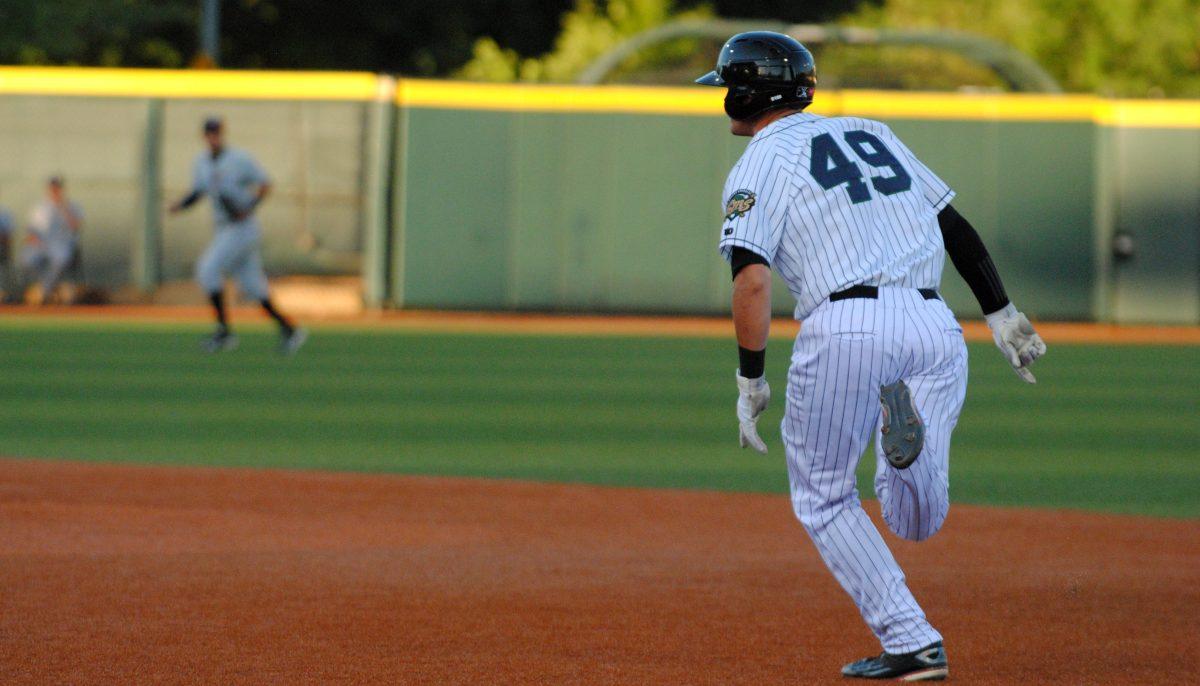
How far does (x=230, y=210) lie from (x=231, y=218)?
99 mm

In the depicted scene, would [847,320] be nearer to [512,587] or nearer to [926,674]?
[926,674]

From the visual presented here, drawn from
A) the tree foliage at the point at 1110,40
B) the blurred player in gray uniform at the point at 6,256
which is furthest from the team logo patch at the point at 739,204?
the tree foliage at the point at 1110,40

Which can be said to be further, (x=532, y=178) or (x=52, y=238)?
(x=532, y=178)

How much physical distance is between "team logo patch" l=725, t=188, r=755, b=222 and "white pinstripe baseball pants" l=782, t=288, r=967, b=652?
302mm

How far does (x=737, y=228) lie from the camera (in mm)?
4250

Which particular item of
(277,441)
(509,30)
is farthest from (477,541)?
(509,30)

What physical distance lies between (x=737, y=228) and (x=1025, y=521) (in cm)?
379

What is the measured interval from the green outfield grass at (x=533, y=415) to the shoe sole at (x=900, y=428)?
4287 millimetres

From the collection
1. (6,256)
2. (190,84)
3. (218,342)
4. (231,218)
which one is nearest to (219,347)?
(218,342)

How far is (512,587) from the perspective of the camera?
587 cm

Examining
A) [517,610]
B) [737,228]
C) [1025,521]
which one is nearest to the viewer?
[737,228]

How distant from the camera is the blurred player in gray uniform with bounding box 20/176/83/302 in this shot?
872 inches

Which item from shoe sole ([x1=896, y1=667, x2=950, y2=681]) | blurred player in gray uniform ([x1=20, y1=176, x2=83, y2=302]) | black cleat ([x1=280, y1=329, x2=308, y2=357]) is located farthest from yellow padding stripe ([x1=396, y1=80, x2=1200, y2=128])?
shoe sole ([x1=896, y1=667, x2=950, y2=681])

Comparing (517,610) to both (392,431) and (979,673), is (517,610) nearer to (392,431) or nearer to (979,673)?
(979,673)
